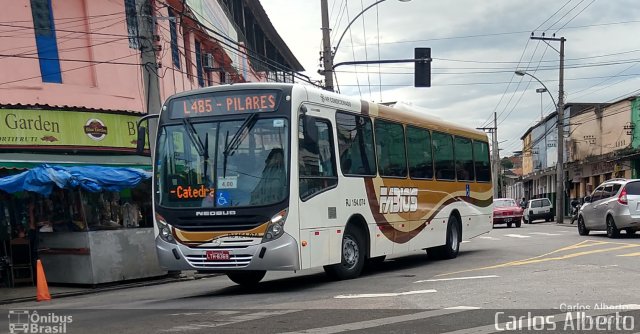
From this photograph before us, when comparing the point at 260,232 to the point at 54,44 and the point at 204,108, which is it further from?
the point at 54,44

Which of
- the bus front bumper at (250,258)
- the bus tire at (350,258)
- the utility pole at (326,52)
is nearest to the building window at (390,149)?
the bus tire at (350,258)

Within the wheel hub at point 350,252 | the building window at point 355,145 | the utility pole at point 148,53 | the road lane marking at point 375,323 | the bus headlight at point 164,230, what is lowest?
the road lane marking at point 375,323

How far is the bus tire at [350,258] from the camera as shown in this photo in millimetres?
10891

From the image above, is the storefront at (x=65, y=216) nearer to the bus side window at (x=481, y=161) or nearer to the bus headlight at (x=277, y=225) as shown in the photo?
the bus headlight at (x=277, y=225)

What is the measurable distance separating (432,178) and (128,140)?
8.99 metres

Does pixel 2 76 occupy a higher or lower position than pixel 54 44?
lower

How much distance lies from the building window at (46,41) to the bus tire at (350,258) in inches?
401

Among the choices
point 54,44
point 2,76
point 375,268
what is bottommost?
point 375,268

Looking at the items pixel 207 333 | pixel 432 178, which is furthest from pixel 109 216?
pixel 207 333

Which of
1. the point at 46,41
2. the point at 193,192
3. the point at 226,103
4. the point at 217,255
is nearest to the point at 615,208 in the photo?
the point at 226,103

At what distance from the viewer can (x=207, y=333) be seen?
6.75 meters

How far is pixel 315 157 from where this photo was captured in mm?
10195

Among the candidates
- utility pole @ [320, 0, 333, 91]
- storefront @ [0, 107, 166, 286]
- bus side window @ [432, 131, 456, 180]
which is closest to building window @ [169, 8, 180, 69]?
A: utility pole @ [320, 0, 333, 91]

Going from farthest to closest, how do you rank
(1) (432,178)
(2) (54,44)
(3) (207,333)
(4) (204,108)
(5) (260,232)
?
(2) (54,44)
(1) (432,178)
(4) (204,108)
(5) (260,232)
(3) (207,333)
